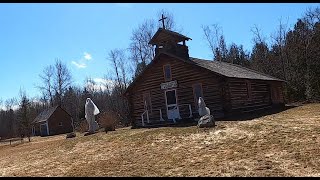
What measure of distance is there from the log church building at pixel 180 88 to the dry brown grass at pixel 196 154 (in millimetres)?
7243

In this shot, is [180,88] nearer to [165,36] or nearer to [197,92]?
[197,92]

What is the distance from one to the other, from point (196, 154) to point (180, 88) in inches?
599

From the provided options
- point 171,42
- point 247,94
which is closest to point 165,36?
point 171,42

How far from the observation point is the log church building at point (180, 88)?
28.4m

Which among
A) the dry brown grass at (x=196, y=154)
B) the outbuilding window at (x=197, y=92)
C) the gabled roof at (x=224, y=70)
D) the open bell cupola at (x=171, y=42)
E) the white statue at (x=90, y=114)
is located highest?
the open bell cupola at (x=171, y=42)

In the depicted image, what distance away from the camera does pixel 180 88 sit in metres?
30.3

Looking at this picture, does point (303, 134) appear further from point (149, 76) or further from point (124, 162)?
point (149, 76)

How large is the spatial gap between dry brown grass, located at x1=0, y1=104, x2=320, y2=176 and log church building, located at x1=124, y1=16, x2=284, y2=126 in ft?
23.8

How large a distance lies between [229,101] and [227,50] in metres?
43.0

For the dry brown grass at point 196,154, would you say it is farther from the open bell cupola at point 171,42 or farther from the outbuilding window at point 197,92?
the open bell cupola at point 171,42

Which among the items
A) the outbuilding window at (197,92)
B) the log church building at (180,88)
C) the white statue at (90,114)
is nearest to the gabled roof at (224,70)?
the log church building at (180,88)

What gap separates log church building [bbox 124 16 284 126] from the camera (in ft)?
93.1

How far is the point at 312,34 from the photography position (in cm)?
5322

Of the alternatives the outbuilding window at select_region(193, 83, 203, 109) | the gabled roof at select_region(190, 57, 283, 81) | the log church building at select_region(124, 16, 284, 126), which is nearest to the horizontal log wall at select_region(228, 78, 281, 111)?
the log church building at select_region(124, 16, 284, 126)
